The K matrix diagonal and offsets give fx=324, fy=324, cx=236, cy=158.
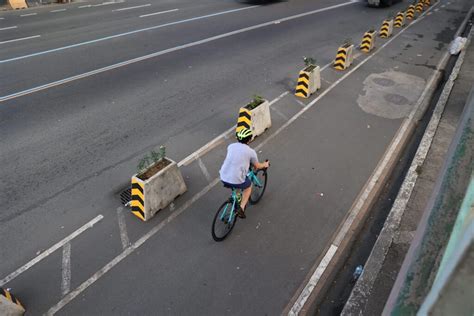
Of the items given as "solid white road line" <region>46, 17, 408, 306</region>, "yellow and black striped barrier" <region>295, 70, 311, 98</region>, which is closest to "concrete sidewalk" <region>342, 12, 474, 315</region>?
"solid white road line" <region>46, 17, 408, 306</region>

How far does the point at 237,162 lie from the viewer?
207 inches

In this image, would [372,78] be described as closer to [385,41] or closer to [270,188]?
[385,41]

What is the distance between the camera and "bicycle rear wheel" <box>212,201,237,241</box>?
229 inches

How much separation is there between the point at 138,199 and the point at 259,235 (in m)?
2.38

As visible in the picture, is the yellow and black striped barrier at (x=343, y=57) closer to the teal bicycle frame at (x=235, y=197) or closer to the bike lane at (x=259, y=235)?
the bike lane at (x=259, y=235)

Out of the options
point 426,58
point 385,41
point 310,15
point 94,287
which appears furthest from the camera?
point 310,15

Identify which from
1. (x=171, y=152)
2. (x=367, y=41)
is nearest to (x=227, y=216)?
(x=171, y=152)

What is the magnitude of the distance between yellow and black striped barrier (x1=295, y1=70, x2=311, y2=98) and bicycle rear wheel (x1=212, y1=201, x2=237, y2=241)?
6447 millimetres

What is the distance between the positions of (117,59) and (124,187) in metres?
8.26

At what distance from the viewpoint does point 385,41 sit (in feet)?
57.3

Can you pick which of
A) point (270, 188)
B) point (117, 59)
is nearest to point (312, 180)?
point (270, 188)

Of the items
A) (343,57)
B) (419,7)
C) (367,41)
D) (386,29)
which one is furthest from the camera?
(419,7)

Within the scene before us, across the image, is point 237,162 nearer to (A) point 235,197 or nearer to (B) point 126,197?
(A) point 235,197

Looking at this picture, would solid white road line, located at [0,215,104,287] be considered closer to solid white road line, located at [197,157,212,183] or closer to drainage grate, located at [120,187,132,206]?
drainage grate, located at [120,187,132,206]
